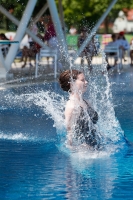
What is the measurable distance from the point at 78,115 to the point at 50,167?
0.69 metres

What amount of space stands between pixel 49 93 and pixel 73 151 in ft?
19.4

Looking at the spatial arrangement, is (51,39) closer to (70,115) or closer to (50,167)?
(70,115)

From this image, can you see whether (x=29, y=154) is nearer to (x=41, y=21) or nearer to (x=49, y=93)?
(x=49, y=93)

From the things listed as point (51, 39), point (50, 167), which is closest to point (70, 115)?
point (50, 167)

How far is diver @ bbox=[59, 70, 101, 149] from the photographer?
6582mm

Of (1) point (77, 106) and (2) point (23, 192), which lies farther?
(1) point (77, 106)

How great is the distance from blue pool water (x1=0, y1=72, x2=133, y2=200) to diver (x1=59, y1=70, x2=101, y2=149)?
0.56 feet

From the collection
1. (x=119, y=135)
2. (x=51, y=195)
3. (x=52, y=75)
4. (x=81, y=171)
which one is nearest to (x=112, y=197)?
(x=51, y=195)

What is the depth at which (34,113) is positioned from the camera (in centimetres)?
1021

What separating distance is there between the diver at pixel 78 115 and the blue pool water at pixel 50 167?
0.17m

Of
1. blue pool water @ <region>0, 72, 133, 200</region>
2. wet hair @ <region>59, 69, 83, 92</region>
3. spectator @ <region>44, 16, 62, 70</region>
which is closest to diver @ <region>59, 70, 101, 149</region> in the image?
wet hair @ <region>59, 69, 83, 92</region>

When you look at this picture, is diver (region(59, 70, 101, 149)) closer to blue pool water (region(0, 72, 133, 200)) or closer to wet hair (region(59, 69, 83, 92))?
wet hair (region(59, 69, 83, 92))

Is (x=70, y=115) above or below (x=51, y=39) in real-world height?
below

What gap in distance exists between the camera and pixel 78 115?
6.76 m
